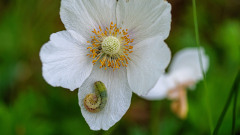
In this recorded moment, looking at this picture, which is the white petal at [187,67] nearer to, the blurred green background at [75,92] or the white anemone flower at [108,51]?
the blurred green background at [75,92]

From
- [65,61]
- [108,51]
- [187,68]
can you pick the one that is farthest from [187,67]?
[65,61]

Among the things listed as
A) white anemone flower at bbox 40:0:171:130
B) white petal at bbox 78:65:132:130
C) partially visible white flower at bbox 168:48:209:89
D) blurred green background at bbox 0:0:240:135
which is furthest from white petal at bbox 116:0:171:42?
blurred green background at bbox 0:0:240:135

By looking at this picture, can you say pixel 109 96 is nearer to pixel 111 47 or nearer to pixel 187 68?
pixel 111 47

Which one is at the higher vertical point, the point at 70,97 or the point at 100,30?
the point at 100,30

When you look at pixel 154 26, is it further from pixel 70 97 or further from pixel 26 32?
pixel 26 32

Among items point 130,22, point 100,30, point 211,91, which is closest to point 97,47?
point 100,30

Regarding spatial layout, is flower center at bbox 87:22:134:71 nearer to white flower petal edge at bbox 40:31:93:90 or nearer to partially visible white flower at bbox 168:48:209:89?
white flower petal edge at bbox 40:31:93:90

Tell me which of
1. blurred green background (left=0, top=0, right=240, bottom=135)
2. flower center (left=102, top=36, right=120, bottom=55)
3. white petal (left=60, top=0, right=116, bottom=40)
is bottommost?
blurred green background (left=0, top=0, right=240, bottom=135)
